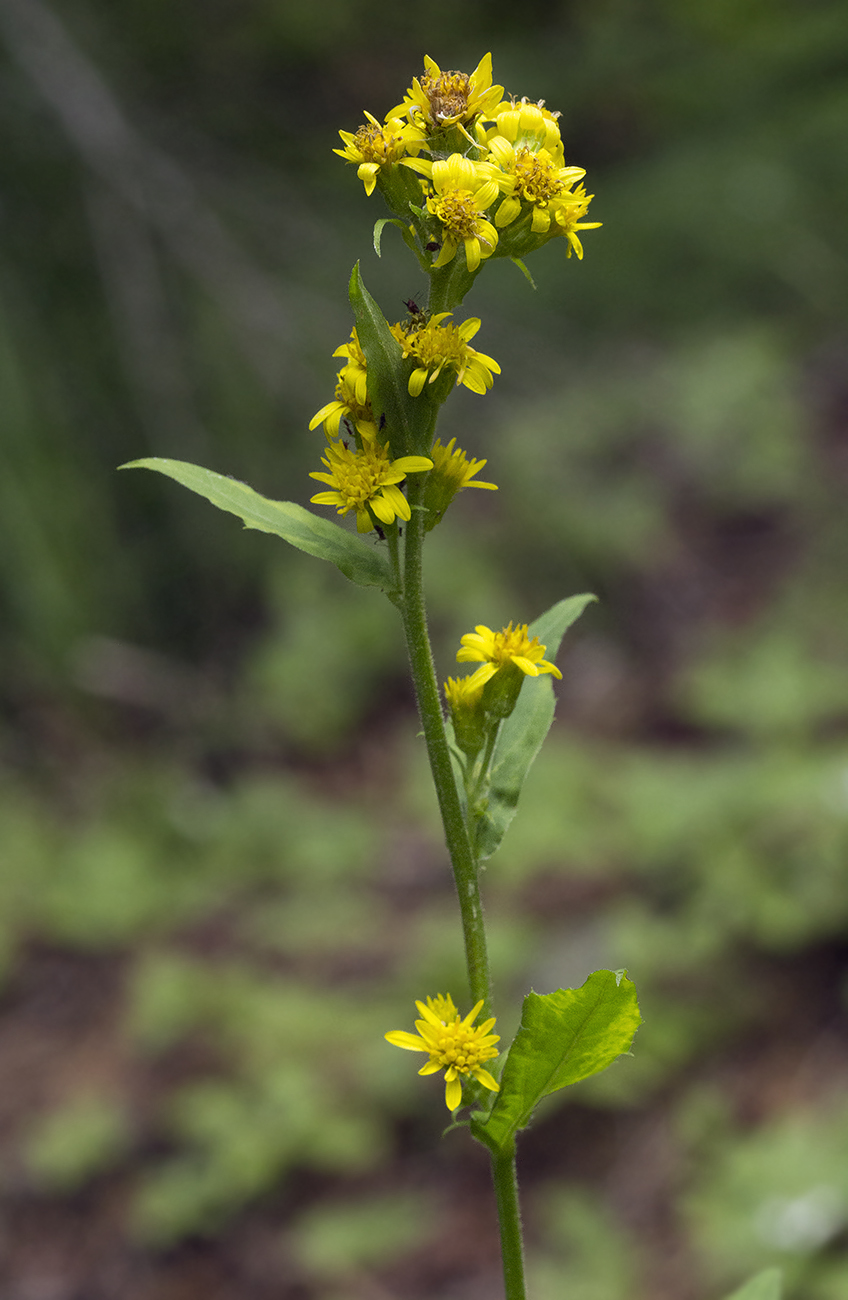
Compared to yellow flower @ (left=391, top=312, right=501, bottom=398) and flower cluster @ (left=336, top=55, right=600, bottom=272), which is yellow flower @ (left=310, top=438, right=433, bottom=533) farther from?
flower cluster @ (left=336, top=55, right=600, bottom=272)

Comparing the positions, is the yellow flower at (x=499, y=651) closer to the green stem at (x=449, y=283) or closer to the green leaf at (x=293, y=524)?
the green leaf at (x=293, y=524)

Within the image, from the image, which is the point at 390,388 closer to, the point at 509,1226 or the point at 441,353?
the point at 441,353

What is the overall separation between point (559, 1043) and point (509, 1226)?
0.20 m

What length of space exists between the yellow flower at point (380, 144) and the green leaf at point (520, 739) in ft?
1.45

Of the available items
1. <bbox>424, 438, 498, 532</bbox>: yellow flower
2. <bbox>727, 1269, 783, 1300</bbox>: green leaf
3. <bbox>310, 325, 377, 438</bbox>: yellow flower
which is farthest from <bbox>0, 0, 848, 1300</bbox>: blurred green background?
Answer: <bbox>310, 325, 377, 438</bbox>: yellow flower

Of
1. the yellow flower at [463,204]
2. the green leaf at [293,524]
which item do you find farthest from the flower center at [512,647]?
the yellow flower at [463,204]

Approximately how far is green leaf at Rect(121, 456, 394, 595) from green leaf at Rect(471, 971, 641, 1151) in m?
0.39

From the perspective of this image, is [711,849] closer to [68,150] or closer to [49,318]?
[49,318]

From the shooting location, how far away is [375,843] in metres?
3.60

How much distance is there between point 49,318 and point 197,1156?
8.15 ft

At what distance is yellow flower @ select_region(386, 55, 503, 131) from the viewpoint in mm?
941

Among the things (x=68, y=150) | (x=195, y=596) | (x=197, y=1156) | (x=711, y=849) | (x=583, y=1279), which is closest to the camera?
(x=583, y=1279)

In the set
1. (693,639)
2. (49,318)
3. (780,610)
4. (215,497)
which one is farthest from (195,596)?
(215,497)

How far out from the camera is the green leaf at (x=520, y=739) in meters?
1.02
